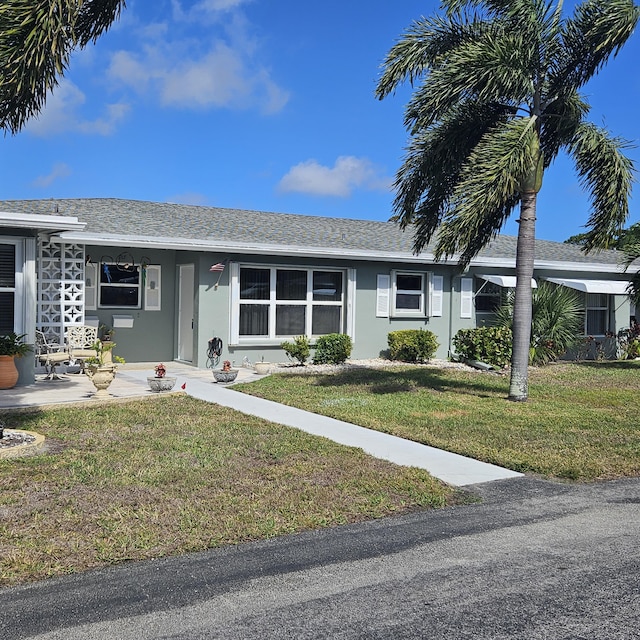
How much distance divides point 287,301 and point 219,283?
1874 millimetres

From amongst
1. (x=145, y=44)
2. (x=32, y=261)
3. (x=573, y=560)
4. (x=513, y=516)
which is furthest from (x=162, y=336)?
(x=573, y=560)

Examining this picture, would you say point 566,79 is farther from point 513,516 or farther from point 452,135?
point 513,516

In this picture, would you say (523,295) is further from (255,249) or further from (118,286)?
(118,286)


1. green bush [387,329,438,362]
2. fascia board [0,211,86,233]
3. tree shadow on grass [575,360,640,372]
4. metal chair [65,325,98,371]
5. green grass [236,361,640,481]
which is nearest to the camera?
green grass [236,361,640,481]

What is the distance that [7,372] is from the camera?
11.5 meters

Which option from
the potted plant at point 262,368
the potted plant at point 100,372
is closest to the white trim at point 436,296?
the potted plant at point 262,368

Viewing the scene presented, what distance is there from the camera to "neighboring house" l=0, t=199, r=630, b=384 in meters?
14.0

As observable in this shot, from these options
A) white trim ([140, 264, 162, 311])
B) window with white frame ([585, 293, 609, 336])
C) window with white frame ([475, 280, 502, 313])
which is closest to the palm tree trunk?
window with white frame ([475, 280, 502, 313])

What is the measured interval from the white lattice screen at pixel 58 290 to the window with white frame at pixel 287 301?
3407mm

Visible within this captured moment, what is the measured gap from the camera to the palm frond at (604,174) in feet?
38.2

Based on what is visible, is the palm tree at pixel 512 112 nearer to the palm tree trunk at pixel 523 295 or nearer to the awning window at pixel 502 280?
the palm tree trunk at pixel 523 295

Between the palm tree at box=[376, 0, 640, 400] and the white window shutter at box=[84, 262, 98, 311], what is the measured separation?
7.26 meters

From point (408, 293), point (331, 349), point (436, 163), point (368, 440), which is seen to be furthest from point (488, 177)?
point (408, 293)

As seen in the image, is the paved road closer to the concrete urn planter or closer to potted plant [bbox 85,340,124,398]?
potted plant [bbox 85,340,124,398]
